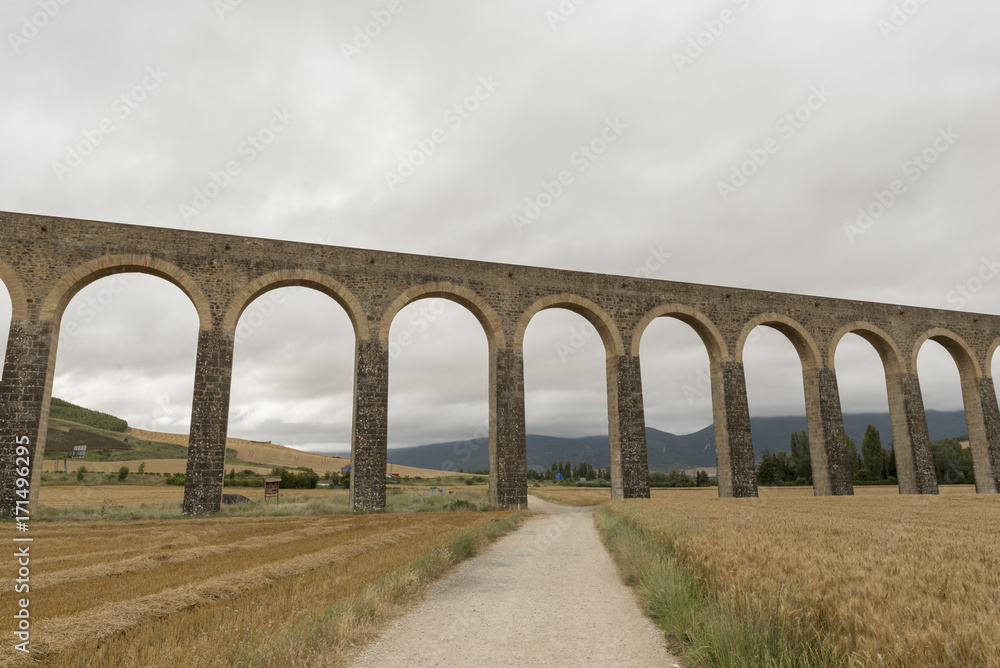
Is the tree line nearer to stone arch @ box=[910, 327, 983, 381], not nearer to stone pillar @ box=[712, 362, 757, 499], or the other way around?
stone arch @ box=[910, 327, 983, 381]

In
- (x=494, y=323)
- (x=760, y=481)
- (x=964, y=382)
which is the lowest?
(x=760, y=481)

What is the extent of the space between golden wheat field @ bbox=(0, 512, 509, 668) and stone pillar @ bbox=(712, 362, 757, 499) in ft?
54.2

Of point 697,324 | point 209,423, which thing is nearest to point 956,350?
point 697,324

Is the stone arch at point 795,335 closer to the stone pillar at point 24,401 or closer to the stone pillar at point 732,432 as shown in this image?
the stone pillar at point 732,432

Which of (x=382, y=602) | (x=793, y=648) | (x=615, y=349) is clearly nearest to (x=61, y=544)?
(x=382, y=602)

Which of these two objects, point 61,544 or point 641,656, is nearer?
point 641,656

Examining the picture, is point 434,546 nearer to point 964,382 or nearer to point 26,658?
point 26,658

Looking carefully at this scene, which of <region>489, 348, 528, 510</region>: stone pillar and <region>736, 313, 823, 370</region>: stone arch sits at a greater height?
<region>736, 313, 823, 370</region>: stone arch

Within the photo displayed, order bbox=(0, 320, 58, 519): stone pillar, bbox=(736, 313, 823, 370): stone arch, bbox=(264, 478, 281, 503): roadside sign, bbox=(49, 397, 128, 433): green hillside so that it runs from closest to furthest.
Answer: bbox=(0, 320, 58, 519): stone pillar → bbox=(264, 478, 281, 503): roadside sign → bbox=(736, 313, 823, 370): stone arch → bbox=(49, 397, 128, 433): green hillside

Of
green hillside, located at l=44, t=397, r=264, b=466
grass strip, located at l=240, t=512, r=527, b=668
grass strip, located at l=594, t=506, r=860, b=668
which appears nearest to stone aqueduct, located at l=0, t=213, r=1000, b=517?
grass strip, located at l=240, t=512, r=527, b=668

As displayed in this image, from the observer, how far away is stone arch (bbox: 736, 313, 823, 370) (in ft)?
83.5

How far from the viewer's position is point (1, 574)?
7105mm

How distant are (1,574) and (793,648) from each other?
9247 mm

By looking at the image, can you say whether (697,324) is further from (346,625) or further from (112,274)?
(112,274)
